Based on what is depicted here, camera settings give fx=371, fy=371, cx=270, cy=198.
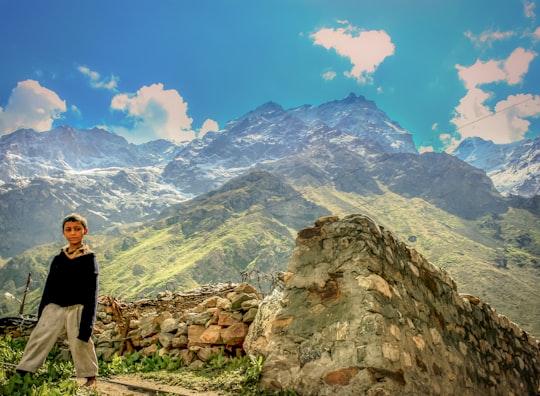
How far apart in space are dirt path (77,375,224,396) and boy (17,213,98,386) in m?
0.47

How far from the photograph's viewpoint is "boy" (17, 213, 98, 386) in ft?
16.3

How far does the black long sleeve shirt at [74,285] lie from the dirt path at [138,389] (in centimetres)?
110

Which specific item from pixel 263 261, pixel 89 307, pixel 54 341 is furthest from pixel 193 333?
pixel 263 261

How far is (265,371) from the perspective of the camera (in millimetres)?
5238

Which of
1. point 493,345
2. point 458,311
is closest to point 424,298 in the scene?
point 458,311

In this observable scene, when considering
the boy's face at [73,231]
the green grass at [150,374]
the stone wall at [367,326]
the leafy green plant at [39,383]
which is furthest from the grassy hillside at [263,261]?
the boy's face at [73,231]

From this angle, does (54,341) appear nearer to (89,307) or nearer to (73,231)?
(89,307)

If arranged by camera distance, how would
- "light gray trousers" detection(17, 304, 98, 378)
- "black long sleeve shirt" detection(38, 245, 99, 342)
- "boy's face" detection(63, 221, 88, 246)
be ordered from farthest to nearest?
"boy's face" detection(63, 221, 88, 246)
"black long sleeve shirt" detection(38, 245, 99, 342)
"light gray trousers" detection(17, 304, 98, 378)

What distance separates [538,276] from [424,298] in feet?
569

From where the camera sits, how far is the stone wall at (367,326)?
15.6 ft

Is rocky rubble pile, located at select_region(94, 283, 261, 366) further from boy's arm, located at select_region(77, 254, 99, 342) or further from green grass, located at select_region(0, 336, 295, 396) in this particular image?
boy's arm, located at select_region(77, 254, 99, 342)

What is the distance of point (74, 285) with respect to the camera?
5117 mm

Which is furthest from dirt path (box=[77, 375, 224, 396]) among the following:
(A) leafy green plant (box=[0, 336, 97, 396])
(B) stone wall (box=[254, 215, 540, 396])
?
(B) stone wall (box=[254, 215, 540, 396])

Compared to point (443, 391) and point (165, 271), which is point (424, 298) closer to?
point (443, 391)
